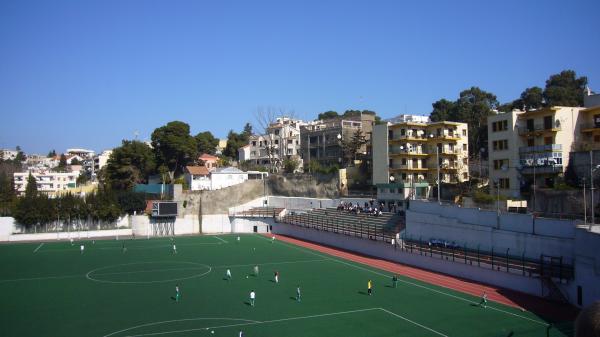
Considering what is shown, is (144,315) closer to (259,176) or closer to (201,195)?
(201,195)

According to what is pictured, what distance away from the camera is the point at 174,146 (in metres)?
90.4

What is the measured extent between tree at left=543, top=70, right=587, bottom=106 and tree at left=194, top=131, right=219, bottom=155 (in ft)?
249

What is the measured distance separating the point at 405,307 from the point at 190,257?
2602 cm

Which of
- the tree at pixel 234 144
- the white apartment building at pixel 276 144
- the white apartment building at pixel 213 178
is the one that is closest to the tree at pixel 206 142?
the tree at pixel 234 144

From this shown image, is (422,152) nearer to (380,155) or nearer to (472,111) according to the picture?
(380,155)

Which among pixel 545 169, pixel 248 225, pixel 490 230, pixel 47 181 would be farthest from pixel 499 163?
Answer: pixel 47 181

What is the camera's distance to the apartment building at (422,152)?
6275cm

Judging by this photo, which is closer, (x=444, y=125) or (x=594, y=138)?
(x=594, y=138)

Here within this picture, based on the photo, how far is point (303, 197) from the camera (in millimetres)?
74312

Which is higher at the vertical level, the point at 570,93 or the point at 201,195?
the point at 570,93

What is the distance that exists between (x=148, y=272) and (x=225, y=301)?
496 inches

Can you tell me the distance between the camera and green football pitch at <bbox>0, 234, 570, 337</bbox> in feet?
84.3

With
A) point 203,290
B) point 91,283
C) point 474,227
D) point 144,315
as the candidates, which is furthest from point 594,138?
point 91,283

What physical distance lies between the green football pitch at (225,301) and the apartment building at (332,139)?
36.3m
